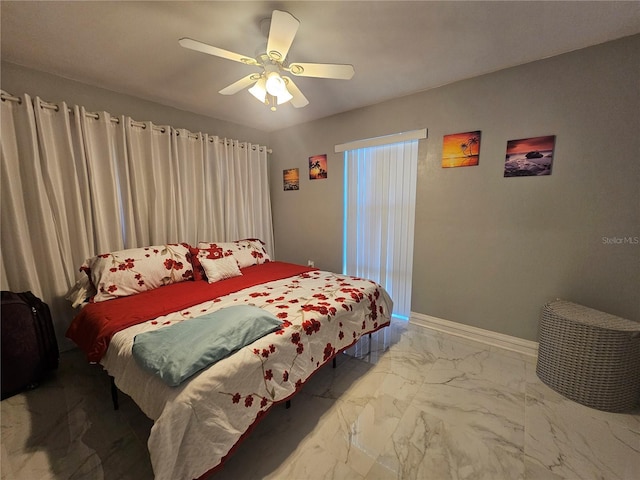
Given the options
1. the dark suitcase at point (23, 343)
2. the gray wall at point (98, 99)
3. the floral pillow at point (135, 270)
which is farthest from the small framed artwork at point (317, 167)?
the dark suitcase at point (23, 343)

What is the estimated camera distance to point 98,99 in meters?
2.30

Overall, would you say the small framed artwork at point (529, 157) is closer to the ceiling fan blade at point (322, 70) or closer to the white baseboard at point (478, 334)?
the white baseboard at point (478, 334)

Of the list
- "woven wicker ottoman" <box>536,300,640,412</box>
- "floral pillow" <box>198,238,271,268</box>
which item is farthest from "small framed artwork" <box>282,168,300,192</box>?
"woven wicker ottoman" <box>536,300,640,412</box>

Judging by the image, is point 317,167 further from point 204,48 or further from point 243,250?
point 204,48

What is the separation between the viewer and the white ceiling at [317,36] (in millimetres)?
1415

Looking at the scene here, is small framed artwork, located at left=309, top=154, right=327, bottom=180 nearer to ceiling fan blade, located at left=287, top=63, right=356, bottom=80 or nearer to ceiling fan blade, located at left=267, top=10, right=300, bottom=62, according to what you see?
ceiling fan blade, located at left=287, top=63, right=356, bottom=80

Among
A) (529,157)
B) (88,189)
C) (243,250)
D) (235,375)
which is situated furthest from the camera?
(243,250)

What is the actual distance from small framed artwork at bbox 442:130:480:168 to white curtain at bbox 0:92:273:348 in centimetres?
254

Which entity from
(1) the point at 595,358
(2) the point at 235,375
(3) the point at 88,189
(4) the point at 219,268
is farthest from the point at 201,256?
(1) the point at 595,358

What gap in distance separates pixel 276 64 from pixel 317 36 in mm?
354

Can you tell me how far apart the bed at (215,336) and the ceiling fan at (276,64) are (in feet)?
4.75

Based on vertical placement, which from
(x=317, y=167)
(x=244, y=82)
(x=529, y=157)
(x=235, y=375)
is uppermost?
(x=244, y=82)

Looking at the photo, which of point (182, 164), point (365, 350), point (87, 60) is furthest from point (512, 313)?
point (87, 60)

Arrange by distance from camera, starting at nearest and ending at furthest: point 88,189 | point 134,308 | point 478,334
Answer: point 134,308 < point 88,189 < point 478,334
